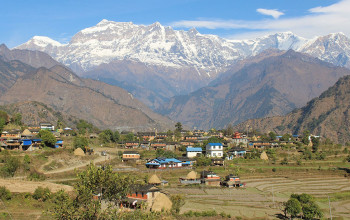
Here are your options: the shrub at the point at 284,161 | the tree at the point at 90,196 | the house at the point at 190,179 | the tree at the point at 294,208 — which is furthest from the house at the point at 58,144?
the tree at the point at 90,196

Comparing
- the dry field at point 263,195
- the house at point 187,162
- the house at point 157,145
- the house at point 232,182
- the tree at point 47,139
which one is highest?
the tree at point 47,139

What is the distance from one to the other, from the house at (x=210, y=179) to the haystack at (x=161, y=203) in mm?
24969

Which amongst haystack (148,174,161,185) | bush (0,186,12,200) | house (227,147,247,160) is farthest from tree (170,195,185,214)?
house (227,147,247,160)

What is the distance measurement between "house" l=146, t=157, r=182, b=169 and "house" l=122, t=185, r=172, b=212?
31.9 m

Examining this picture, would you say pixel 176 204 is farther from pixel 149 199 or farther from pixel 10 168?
pixel 10 168

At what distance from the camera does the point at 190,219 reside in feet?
169

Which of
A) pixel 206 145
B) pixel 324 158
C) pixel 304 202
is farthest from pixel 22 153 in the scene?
pixel 324 158

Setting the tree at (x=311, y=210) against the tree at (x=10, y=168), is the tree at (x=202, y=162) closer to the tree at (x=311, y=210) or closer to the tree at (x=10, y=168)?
the tree at (x=311, y=210)

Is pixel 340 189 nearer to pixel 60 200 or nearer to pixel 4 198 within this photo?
pixel 4 198

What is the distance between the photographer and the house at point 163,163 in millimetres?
90044

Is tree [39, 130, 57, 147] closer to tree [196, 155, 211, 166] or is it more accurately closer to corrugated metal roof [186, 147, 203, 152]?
corrugated metal roof [186, 147, 203, 152]

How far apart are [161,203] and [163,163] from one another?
38.1 meters

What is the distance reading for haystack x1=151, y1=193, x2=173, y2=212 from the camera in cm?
5228

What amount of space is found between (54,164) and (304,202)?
48416mm
